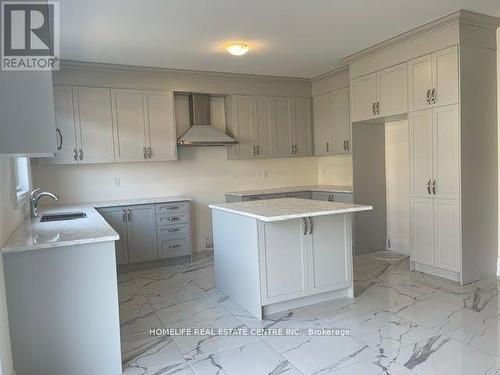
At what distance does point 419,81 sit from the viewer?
4.01m

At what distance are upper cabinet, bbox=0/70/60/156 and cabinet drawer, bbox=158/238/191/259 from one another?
10.7ft

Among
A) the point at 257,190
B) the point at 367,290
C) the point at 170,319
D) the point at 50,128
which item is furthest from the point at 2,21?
the point at 257,190

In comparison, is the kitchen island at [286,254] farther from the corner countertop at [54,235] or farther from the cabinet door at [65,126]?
the cabinet door at [65,126]

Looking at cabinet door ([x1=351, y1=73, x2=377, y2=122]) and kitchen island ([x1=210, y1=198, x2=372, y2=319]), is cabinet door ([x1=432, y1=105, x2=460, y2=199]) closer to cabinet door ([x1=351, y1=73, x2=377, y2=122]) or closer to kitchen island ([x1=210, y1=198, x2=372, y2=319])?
cabinet door ([x1=351, y1=73, x2=377, y2=122])

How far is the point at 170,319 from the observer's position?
3213 millimetres

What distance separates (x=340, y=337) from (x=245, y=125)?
369 cm

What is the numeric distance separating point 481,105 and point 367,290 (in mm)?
2153

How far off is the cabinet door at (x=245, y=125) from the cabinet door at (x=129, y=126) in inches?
55.6

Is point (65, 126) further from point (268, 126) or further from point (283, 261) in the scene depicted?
point (283, 261)

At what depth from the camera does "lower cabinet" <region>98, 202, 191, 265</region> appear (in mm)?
4660

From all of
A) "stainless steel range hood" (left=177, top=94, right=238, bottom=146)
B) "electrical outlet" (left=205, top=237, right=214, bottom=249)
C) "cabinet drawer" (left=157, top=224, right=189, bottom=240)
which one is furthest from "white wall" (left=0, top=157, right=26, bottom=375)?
"electrical outlet" (left=205, top=237, right=214, bottom=249)

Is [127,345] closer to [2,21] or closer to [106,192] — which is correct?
[2,21]

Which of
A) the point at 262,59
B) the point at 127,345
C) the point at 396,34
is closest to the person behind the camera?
the point at 127,345

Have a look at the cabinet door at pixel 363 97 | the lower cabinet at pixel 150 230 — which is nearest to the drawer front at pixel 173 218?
the lower cabinet at pixel 150 230
